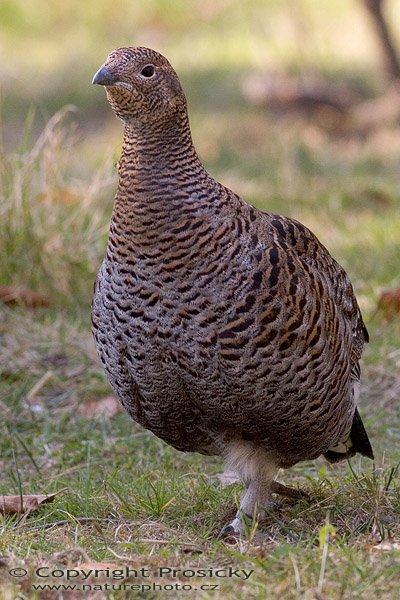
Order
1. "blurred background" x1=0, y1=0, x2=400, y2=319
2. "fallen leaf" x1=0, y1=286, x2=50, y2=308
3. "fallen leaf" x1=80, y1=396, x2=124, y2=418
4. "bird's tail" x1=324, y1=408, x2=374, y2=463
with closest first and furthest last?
"bird's tail" x1=324, y1=408, x2=374, y2=463 → "fallen leaf" x1=80, y1=396, x2=124, y2=418 → "fallen leaf" x1=0, y1=286, x2=50, y2=308 → "blurred background" x1=0, y1=0, x2=400, y2=319

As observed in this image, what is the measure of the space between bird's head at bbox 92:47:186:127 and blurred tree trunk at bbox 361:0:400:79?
7499 millimetres

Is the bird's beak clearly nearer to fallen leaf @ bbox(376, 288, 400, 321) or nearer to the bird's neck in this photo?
the bird's neck

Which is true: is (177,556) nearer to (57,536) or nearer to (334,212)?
(57,536)

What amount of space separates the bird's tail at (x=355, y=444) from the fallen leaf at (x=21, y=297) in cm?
226

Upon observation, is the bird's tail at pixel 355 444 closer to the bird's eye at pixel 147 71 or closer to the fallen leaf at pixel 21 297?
the bird's eye at pixel 147 71

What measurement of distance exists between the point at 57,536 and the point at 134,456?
1287 mm

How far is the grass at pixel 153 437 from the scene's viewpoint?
3113mm

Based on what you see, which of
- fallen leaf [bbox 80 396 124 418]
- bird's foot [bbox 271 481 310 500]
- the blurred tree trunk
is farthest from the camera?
the blurred tree trunk

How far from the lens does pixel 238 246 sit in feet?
11.2

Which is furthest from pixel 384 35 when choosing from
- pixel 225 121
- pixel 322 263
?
pixel 322 263

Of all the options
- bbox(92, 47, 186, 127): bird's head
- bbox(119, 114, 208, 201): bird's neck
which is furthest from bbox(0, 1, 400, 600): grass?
bbox(92, 47, 186, 127): bird's head

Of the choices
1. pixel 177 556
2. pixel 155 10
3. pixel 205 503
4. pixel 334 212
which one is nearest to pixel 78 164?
pixel 334 212

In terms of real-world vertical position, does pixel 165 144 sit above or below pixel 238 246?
above

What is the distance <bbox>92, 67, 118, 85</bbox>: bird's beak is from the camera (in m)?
3.31
